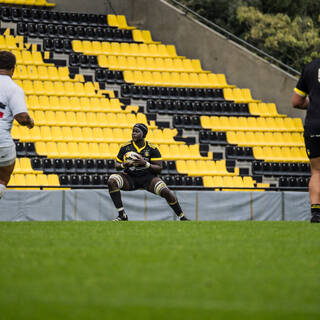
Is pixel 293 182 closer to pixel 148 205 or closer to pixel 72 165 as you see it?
pixel 148 205

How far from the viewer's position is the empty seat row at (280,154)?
2025 cm

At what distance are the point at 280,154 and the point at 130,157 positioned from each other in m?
10.2

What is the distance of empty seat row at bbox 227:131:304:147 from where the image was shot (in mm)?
20562

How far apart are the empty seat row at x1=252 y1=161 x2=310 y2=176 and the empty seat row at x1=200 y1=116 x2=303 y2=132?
1364mm

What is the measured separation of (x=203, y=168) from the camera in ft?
63.5

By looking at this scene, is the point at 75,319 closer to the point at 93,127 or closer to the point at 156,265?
the point at 156,265

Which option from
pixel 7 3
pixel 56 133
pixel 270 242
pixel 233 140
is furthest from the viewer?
pixel 7 3

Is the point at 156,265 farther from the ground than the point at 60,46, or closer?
closer

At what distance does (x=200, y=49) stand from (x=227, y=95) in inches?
94.7

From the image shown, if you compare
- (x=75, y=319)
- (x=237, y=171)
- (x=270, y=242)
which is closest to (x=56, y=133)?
(x=237, y=171)

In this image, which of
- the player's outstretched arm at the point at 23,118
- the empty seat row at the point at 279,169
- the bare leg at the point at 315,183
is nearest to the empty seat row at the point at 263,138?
the empty seat row at the point at 279,169

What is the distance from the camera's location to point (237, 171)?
19891 mm

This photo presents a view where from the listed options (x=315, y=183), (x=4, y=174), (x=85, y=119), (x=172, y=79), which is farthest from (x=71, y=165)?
(x=4, y=174)

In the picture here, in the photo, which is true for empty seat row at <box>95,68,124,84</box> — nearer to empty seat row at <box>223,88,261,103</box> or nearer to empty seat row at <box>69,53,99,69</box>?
empty seat row at <box>69,53,99,69</box>
